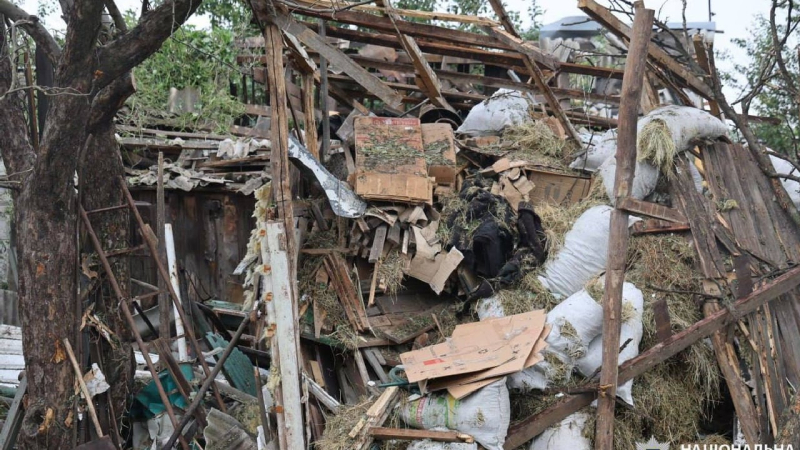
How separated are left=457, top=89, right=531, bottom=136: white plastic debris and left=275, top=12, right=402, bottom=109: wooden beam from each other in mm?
2570

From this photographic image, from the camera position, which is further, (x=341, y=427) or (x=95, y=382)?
(x=95, y=382)

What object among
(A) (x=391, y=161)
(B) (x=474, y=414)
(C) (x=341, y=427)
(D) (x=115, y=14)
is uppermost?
(D) (x=115, y=14)

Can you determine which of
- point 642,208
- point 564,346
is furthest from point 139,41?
point 564,346

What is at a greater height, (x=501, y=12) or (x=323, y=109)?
(x=501, y=12)

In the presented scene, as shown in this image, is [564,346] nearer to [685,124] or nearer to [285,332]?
[285,332]

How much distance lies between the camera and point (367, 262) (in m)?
6.47

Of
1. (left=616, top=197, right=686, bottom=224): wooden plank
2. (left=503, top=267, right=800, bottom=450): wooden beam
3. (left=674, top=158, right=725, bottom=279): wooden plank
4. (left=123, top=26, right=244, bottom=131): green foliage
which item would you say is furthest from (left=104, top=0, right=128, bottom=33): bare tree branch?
(left=674, top=158, right=725, bottom=279): wooden plank

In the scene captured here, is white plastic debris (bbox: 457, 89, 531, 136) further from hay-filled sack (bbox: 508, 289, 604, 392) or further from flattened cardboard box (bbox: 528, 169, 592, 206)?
hay-filled sack (bbox: 508, 289, 604, 392)

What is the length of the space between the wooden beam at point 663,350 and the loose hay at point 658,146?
1317mm

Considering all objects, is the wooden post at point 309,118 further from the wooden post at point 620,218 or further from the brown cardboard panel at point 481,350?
the wooden post at point 620,218

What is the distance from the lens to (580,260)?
6102 millimetres

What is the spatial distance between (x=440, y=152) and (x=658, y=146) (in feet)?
6.46

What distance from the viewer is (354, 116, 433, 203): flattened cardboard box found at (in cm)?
636

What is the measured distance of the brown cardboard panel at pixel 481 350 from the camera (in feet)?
16.5
